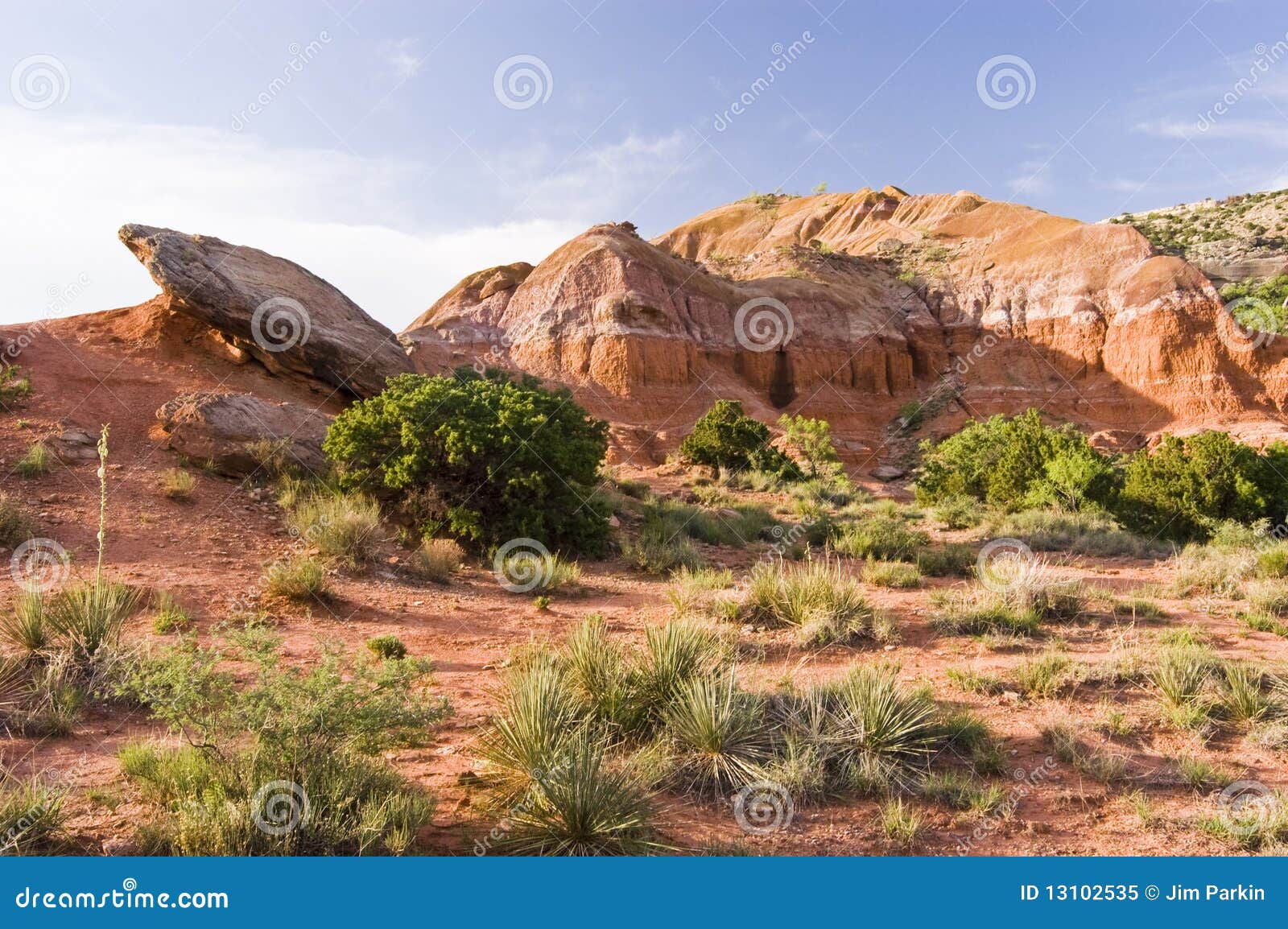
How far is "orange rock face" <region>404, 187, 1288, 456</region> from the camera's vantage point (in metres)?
40.1

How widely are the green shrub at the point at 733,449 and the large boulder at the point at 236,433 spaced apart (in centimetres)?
1488

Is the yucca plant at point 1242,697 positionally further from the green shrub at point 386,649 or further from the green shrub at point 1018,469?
the green shrub at point 1018,469

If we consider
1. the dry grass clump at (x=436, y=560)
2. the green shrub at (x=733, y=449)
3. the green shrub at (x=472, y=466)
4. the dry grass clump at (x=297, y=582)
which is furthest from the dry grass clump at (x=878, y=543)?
the green shrub at (x=733, y=449)

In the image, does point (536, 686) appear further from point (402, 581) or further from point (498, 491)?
point (498, 491)

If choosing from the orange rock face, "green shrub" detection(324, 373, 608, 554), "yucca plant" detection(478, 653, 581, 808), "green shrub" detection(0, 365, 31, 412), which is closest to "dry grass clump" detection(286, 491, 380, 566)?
"green shrub" detection(324, 373, 608, 554)

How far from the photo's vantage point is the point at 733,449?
26.7 m

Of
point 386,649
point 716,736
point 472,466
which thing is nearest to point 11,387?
point 472,466

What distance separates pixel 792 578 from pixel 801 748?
3.66 metres

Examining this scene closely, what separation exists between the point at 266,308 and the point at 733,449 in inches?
595

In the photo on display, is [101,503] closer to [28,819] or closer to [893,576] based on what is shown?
[28,819]

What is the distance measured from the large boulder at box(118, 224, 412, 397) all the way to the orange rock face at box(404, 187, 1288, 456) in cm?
1709

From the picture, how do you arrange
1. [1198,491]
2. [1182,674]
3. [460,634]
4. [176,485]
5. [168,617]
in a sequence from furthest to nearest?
[1198,491] < [176,485] < [460,634] < [168,617] < [1182,674]

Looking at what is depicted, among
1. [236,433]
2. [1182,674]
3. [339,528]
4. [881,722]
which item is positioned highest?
[236,433]

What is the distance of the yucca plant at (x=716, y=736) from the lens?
205 inches
